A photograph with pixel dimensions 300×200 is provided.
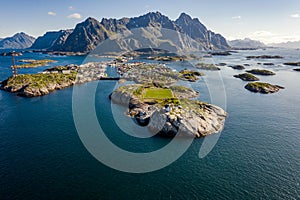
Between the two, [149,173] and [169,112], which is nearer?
[149,173]

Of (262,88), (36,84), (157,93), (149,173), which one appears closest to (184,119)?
(149,173)

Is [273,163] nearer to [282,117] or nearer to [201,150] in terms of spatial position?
[201,150]

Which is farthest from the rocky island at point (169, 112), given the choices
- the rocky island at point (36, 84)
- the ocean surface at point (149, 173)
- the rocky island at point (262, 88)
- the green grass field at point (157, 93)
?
the rocky island at point (36, 84)

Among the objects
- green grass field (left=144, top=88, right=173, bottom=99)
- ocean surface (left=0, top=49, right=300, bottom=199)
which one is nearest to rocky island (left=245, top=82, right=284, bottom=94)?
ocean surface (left=0, top=49, right=300, bottom=199)

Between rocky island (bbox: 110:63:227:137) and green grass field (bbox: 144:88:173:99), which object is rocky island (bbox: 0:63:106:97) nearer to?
rocky island (bbox: 110:63:227:137)

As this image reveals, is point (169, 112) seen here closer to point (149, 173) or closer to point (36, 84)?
point (149, 173)
